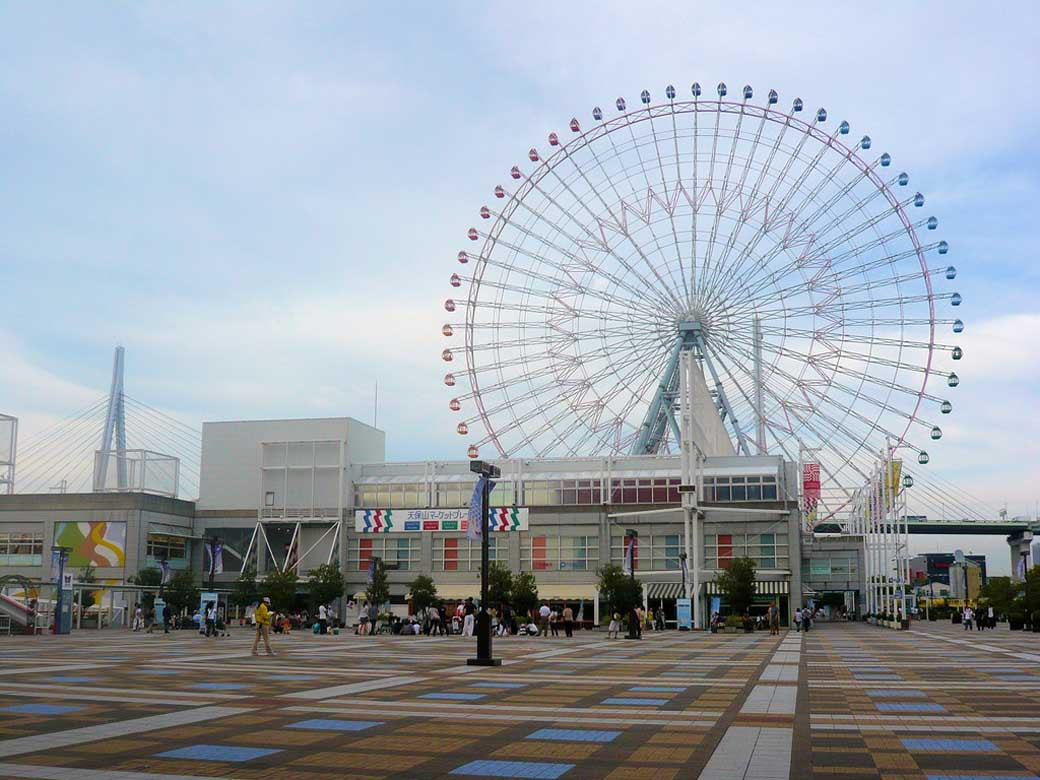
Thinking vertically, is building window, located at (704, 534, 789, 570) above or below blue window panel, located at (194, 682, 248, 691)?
above

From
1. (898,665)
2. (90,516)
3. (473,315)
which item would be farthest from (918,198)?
(90,516)

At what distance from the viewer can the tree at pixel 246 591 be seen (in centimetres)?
7675

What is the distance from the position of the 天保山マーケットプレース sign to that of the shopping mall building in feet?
0.36

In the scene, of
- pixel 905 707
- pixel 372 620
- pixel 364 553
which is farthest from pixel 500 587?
pixel 905 707

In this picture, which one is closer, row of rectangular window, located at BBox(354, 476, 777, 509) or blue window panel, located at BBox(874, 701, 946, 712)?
blue window panel, located at BBox(874, 701, 946, 712)

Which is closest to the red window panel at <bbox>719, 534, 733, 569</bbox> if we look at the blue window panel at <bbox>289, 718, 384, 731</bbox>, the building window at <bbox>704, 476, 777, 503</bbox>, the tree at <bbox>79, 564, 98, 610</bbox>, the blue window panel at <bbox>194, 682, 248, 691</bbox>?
the building window at <bbox>704, 476, 777, 503</bbox>

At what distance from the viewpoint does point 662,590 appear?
252 feet

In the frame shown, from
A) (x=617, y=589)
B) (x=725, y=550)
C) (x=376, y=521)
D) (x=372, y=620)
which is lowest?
(x=372, y=620)

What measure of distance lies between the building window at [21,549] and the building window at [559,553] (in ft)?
124

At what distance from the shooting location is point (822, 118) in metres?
59.4

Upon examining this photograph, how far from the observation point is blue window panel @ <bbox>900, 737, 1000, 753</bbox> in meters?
12.3

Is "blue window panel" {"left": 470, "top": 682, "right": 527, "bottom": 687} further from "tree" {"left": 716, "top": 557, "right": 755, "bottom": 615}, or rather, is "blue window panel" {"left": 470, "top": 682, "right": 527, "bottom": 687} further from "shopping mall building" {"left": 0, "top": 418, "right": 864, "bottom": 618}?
"shopping mall building" {"left": 0, "top": 418, "right": 864, "bottom": 618}

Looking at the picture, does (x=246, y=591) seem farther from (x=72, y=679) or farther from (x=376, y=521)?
(x=72, y=679)

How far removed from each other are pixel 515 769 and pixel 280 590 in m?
63.5
